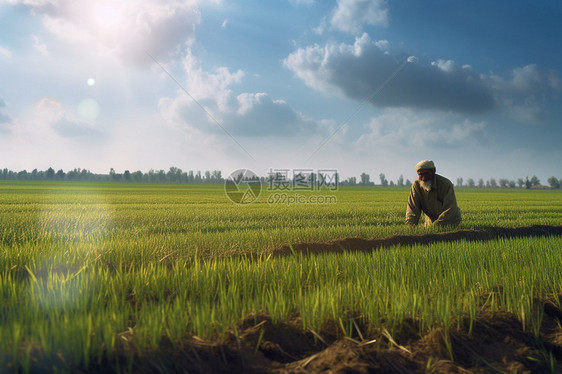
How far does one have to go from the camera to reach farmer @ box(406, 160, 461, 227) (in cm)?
765

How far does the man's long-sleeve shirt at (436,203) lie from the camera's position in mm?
7758

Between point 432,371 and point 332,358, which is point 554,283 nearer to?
point 432,371

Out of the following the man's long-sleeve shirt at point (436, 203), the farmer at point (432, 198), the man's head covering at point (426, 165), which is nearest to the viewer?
the man's head covering at point (426, 165)

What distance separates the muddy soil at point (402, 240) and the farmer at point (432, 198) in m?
0.64

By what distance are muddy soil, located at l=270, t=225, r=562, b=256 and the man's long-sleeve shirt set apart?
2.04 ft

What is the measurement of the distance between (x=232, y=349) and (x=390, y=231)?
230 inches

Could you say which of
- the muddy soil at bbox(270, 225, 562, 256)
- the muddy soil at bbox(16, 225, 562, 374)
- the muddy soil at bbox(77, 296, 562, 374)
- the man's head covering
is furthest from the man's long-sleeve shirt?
the muddy soil at bbox(77, 296, 562, 374)

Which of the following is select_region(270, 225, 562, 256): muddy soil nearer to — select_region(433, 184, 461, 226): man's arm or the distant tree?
select_region(433, 184, 461, 226): man's arm

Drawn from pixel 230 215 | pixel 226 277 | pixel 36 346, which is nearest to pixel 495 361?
pixel 226 277

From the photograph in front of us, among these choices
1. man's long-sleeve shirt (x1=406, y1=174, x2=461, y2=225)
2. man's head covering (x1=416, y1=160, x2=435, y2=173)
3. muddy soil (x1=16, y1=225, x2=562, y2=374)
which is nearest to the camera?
→ muddy soil (x1=16, y1=225, x2=562, y2=374)

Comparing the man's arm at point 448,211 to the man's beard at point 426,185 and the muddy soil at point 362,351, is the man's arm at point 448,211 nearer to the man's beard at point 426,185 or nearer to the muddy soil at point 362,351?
the man's beard at point 426,185

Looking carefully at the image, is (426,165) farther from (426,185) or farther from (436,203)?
(436,203)


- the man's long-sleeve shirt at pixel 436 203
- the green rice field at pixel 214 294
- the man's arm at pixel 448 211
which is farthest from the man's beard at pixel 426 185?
the green rice field at pixel 214 294

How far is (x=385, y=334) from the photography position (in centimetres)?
210
